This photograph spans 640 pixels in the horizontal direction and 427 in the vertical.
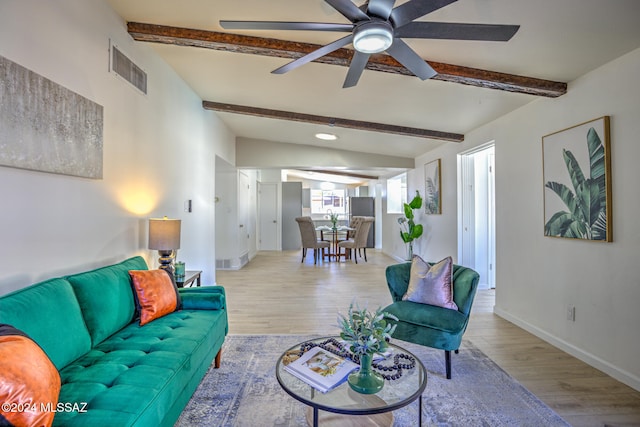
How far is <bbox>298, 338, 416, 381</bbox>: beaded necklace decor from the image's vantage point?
164cm

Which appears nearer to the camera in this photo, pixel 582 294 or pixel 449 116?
pixel 582 294

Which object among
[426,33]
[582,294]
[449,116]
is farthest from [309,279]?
[426,33]

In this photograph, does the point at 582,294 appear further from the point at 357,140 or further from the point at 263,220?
the point at 263,220

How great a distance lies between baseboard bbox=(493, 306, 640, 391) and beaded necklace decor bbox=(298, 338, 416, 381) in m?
1.67

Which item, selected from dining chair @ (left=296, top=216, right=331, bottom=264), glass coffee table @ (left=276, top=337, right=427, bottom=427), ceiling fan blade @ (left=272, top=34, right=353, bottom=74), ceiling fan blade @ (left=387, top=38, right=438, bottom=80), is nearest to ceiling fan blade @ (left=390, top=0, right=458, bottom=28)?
ceiling fan blade @ (left=387, top=38, right=438, bottom=80)

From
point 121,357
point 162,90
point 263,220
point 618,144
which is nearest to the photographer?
point 121,357

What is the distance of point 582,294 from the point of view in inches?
101

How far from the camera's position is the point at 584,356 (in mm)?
2514

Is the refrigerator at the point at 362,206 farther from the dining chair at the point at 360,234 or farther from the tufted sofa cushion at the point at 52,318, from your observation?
the tufted sofa cushion at the point at 52,318

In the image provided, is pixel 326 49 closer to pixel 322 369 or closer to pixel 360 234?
pixel 322 369

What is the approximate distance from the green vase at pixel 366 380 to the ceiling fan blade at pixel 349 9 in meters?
1.62

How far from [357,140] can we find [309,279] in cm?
254

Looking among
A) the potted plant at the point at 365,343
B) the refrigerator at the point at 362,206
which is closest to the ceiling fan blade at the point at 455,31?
the potted plant at the point at 365,343

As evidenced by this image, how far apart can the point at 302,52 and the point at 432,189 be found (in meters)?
3.61
